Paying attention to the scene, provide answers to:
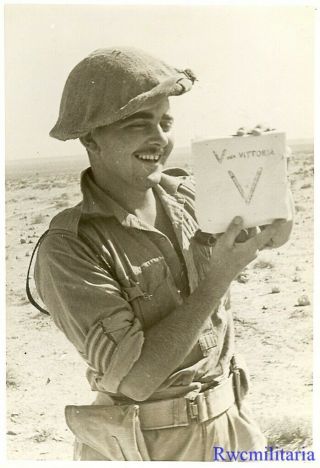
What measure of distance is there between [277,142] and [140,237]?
1.93ft

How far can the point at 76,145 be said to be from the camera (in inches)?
123

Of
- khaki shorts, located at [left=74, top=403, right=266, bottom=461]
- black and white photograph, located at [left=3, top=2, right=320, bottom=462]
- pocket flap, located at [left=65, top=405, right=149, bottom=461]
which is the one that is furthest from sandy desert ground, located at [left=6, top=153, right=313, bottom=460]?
pocket flap, located at [left=65, top=405, right=149, bottom=461]

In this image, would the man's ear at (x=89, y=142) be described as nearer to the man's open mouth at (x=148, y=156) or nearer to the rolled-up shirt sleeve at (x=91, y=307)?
the man's open mouth at (x=148, y=156)

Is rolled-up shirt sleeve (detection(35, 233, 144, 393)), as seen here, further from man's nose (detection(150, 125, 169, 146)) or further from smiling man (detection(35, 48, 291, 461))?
man's nose (detection(150, 125, 169, 146))

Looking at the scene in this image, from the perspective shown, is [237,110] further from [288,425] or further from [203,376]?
[288,425]

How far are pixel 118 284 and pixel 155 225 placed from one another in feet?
1.02

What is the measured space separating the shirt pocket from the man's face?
292 millimetres

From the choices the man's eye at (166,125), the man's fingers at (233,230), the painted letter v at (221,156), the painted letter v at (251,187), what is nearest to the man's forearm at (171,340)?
the man's fingers at (233,230)

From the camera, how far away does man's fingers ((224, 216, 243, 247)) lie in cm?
240

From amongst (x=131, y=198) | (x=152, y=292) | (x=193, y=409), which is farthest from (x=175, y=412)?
(x=131, y=198)

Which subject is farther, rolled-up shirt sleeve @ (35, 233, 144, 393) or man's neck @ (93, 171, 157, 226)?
man's neck @ (93, 171, 157, 226)

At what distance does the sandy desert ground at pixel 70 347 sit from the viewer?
125 inches

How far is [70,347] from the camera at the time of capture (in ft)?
12.1

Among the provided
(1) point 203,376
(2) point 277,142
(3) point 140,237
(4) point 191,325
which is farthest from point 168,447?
(2) point 277,142
